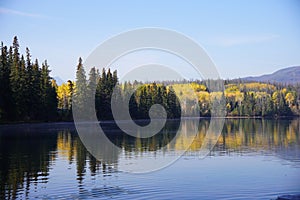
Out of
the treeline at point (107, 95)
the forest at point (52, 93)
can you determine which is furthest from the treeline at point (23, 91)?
the treeline at point (107, 95)

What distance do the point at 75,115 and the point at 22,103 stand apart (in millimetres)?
24936

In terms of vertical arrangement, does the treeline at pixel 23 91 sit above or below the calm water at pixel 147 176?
above

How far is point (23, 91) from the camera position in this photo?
77562 mm

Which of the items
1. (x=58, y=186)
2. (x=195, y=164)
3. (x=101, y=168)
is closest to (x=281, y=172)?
(x=195, y=164)

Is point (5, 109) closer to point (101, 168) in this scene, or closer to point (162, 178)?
point (101, 168)

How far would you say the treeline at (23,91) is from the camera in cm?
7462

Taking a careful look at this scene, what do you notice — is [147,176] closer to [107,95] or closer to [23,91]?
[23,91]

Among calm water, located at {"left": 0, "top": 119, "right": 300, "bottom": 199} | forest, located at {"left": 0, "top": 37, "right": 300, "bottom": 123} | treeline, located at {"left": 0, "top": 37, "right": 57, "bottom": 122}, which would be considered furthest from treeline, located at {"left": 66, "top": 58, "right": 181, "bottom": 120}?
calm water, located at {"left": 0, "top": 119, "right": 300, "bottom": 199}

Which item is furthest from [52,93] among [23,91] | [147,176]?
[147,176]

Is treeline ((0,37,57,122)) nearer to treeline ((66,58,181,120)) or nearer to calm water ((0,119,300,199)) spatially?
treeline ((66,58,181,120))

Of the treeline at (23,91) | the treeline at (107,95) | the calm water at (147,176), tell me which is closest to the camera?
the calm water at (147,176)

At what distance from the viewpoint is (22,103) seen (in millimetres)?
76875

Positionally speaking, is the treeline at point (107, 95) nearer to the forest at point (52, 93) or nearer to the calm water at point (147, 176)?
the forest at point (52, 93)

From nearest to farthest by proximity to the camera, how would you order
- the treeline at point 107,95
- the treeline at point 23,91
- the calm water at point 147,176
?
the calm water at point 147,176, the treeline at point 23,91, the treeline at point 107,95
